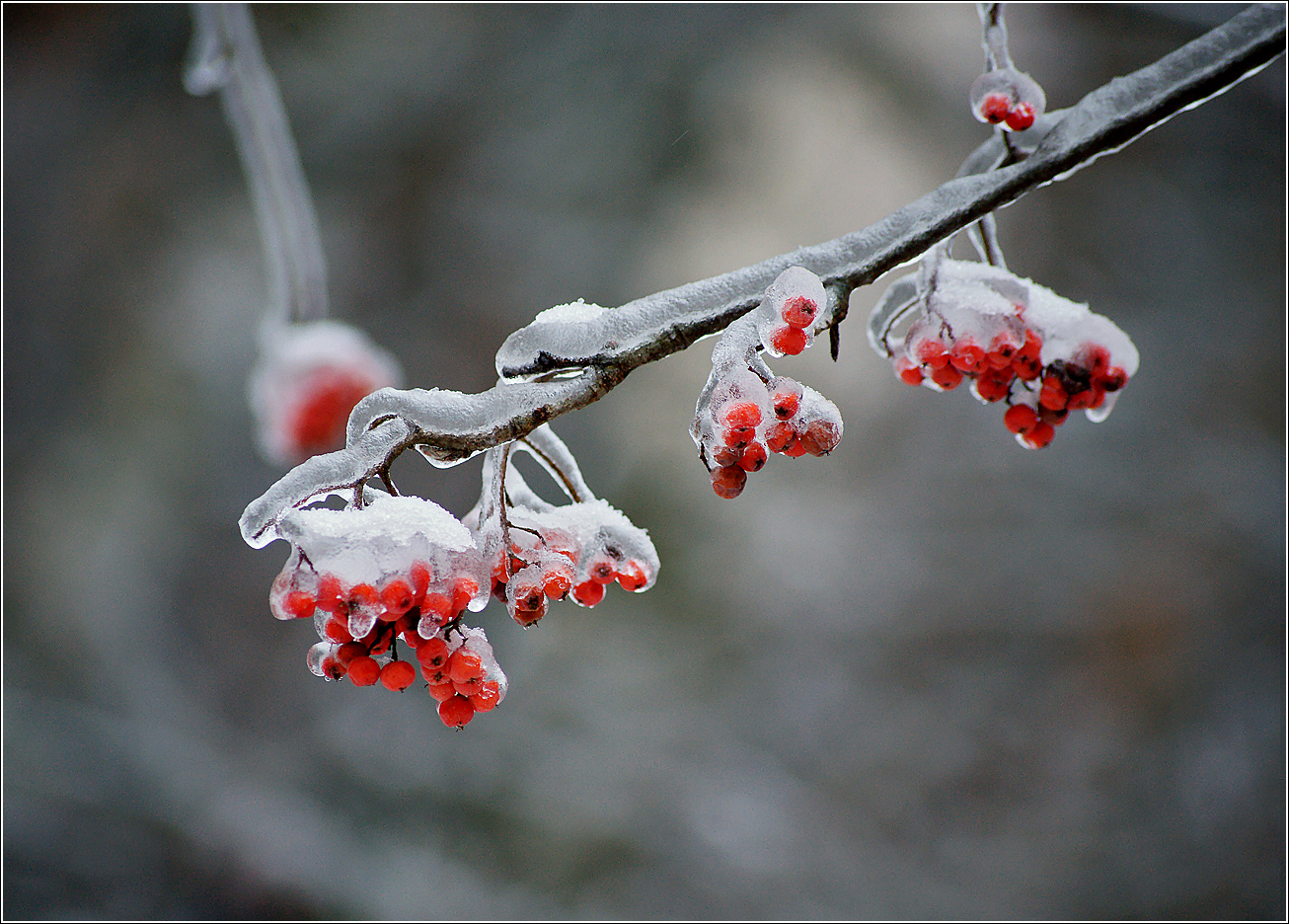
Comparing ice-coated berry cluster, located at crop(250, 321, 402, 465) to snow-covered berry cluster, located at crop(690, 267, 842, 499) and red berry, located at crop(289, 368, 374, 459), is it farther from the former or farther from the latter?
snow-covered berry cluster, located at crop(690, 267, 842, 499)

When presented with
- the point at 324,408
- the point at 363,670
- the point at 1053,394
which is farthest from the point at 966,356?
the point at 324,408

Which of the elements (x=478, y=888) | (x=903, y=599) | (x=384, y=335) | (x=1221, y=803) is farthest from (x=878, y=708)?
(x=384, y=335)

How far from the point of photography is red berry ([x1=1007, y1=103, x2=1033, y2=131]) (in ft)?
3.64

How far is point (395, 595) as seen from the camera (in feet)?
2.84

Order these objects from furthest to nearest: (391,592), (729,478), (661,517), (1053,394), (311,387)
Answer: (661,517) → (311,387) → (1053,394) → (729,478) → (391,592)

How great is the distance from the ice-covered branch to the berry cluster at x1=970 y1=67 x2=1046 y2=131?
0.04 meters

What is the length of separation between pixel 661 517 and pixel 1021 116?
194 inches

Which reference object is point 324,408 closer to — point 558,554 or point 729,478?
point 558,554

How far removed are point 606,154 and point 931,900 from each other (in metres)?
6.30

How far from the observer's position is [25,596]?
20.6ft

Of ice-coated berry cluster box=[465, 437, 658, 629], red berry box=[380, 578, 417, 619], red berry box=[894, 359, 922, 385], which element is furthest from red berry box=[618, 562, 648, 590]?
red berry box=[894, 359, 922, 385]

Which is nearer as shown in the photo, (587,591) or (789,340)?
(789,340)

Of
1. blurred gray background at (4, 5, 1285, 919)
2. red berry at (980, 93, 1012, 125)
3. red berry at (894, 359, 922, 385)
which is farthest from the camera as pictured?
blurred gray background at (4, 5, 1285, 919)

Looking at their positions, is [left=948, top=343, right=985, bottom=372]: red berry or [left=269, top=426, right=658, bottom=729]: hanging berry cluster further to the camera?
[left=948, top=343, right=985, bottom=372]: red berry
